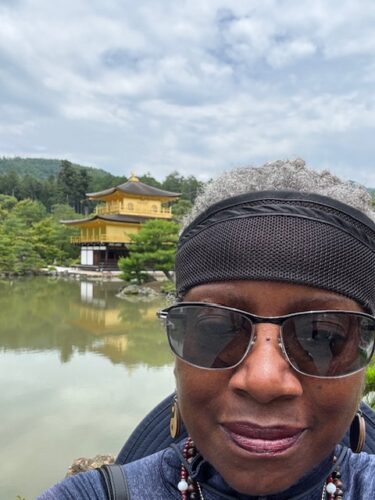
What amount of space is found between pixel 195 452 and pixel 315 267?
0.28m

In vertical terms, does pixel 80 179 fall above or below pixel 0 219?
above

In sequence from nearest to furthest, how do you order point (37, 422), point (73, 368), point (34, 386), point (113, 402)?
point (37, 422), point (113, 402), point (34, 386), point (73, 368)

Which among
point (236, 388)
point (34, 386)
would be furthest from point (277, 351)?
point (34, 386)

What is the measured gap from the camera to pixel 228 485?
0.51 metres

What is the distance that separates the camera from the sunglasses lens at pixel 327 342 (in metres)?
0.49

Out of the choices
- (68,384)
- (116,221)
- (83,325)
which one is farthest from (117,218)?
(68,384)

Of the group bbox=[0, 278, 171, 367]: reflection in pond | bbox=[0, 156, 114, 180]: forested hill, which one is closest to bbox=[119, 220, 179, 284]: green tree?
bbox=[0, 278, 171, 367]: reflection in pond

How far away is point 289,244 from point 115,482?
0.36 m

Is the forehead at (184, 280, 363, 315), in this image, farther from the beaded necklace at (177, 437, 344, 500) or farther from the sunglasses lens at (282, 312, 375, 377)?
the beaded necklace at (177, 437, 344, 500)

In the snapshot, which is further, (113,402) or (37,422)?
(113,402)

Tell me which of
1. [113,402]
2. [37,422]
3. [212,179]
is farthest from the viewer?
[113,402]

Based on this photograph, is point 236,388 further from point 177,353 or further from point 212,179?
point 212,179

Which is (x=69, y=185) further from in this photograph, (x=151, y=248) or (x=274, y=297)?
(x=274, y=297)

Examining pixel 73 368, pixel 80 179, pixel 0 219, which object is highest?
pixel 80 179
